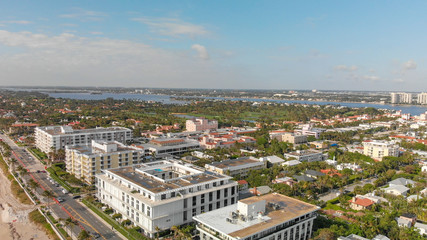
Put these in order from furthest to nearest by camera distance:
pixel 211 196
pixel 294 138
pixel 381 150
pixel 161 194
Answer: pixel 294 138 → pixel 381 150 → pixel 211 196 → pixel 161 194

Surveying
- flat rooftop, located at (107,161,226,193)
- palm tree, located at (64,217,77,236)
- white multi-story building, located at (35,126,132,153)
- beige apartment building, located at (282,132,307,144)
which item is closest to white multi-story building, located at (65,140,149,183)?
flat rooftop, located at (107,161,226,193)

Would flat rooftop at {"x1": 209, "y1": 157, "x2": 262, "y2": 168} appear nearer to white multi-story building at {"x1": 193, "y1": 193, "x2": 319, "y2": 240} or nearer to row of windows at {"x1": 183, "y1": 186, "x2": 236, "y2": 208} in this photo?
row of windows at {"x1": 183, "y1": 186, "x2": 236, "y2": 208}

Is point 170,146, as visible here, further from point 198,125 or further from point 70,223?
point 70,223

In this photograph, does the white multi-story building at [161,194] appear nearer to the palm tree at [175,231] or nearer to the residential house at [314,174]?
the palm tree at [175,231]

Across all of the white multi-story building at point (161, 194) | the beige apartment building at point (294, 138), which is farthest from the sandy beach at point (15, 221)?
the beige apartment building at point (294, 138)

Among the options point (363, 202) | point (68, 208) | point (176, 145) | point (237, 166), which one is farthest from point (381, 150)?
point (68, 208)

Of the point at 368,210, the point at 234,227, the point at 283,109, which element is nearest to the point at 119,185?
the point at 234,227
